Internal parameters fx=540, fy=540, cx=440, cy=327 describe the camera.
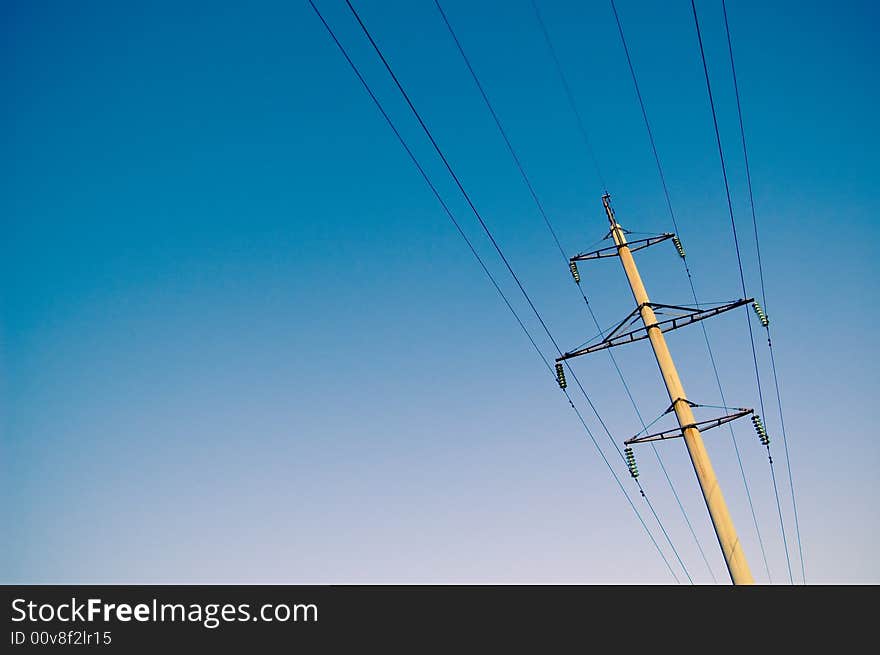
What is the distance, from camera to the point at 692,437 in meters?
11.4

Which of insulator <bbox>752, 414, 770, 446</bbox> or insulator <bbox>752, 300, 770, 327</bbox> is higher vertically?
insulator <bbox>752, 300, 770, 327</bbox>

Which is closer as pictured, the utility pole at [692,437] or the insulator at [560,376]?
the utility pole at [692,437]

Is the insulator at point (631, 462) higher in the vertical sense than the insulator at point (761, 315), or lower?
lower

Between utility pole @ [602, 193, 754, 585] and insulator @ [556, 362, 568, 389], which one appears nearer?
utility pole @ [602, 193, 754, 585]

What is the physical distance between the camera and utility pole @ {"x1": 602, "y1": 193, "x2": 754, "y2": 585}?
9991 millimetres

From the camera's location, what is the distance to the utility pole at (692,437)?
9.99 m

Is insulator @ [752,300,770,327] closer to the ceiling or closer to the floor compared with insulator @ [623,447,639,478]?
closer to the ceiling
